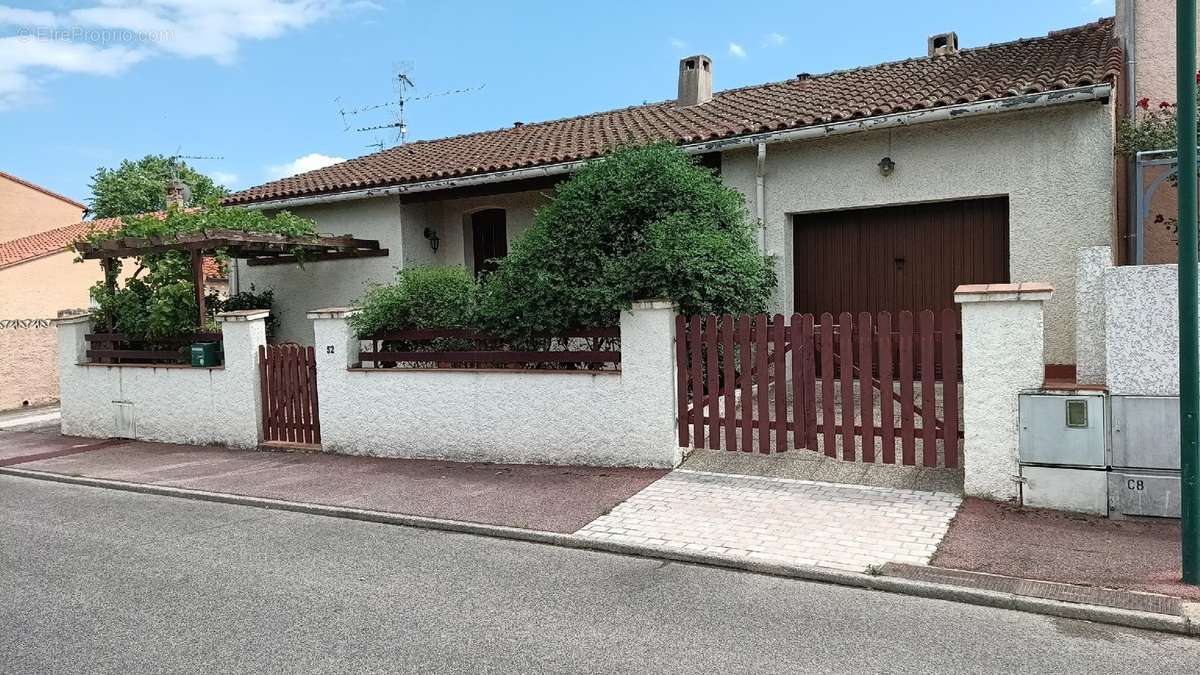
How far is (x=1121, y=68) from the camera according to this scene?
10.1 meters

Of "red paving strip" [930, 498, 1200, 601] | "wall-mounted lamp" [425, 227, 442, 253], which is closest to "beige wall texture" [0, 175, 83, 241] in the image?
"wall-mounted lamp" [425, 227, 442, 253]

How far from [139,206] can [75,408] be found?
36189 mm

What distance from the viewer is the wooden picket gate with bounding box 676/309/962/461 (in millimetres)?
6473

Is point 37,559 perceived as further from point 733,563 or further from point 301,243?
point 301,243

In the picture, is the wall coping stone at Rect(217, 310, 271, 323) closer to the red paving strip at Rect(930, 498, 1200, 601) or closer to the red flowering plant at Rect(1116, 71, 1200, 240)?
the red paving strip at Rect(930, 498, 1200, 601)

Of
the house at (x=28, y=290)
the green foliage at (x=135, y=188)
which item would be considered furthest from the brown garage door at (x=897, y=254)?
the green foliage at (x=135, y=188)

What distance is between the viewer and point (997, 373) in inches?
240

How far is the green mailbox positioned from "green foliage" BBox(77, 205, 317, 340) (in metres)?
0.54

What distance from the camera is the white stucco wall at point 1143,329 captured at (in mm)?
5543

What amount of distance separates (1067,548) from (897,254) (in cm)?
519

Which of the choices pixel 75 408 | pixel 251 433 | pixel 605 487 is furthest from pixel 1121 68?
pixel 75 408

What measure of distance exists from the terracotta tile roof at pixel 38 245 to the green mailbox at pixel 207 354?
34.4 feet

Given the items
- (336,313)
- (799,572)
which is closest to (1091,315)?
(799,572)

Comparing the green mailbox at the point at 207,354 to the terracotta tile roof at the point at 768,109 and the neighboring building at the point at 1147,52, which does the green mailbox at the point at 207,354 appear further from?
the neighboring building at the point at 1147,52
